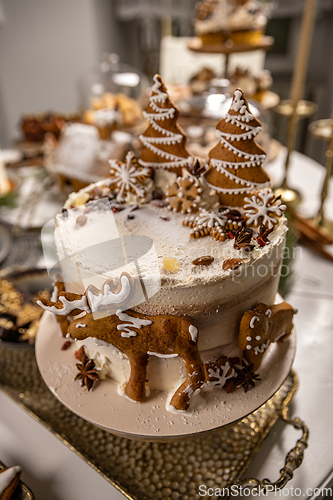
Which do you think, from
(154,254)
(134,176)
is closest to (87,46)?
(134,176)

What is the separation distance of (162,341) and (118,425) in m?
0.23

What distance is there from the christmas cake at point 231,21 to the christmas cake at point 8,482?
2.56 meters

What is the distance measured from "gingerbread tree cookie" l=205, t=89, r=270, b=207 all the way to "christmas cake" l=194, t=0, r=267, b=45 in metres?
1.97

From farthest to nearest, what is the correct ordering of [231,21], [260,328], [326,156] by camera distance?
[231,21] → [326,156] → [260,328]

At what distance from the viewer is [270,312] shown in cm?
91

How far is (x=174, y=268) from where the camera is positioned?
2.61 feet

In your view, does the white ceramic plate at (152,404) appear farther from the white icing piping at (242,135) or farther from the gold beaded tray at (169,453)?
the white icing piping at (242,135)

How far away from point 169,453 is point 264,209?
683mm

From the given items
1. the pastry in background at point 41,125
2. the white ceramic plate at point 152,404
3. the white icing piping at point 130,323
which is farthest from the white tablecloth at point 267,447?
the pastry in background at point 41,125

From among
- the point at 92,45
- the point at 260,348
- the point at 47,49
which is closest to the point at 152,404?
the point at 260,348

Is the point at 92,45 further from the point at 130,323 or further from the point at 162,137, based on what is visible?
the point at 130,323

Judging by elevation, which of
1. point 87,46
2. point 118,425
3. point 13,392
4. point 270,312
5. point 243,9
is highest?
point 243,9

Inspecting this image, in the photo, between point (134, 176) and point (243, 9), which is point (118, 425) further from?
point (243, 9)

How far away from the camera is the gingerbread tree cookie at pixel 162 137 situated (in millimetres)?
957
